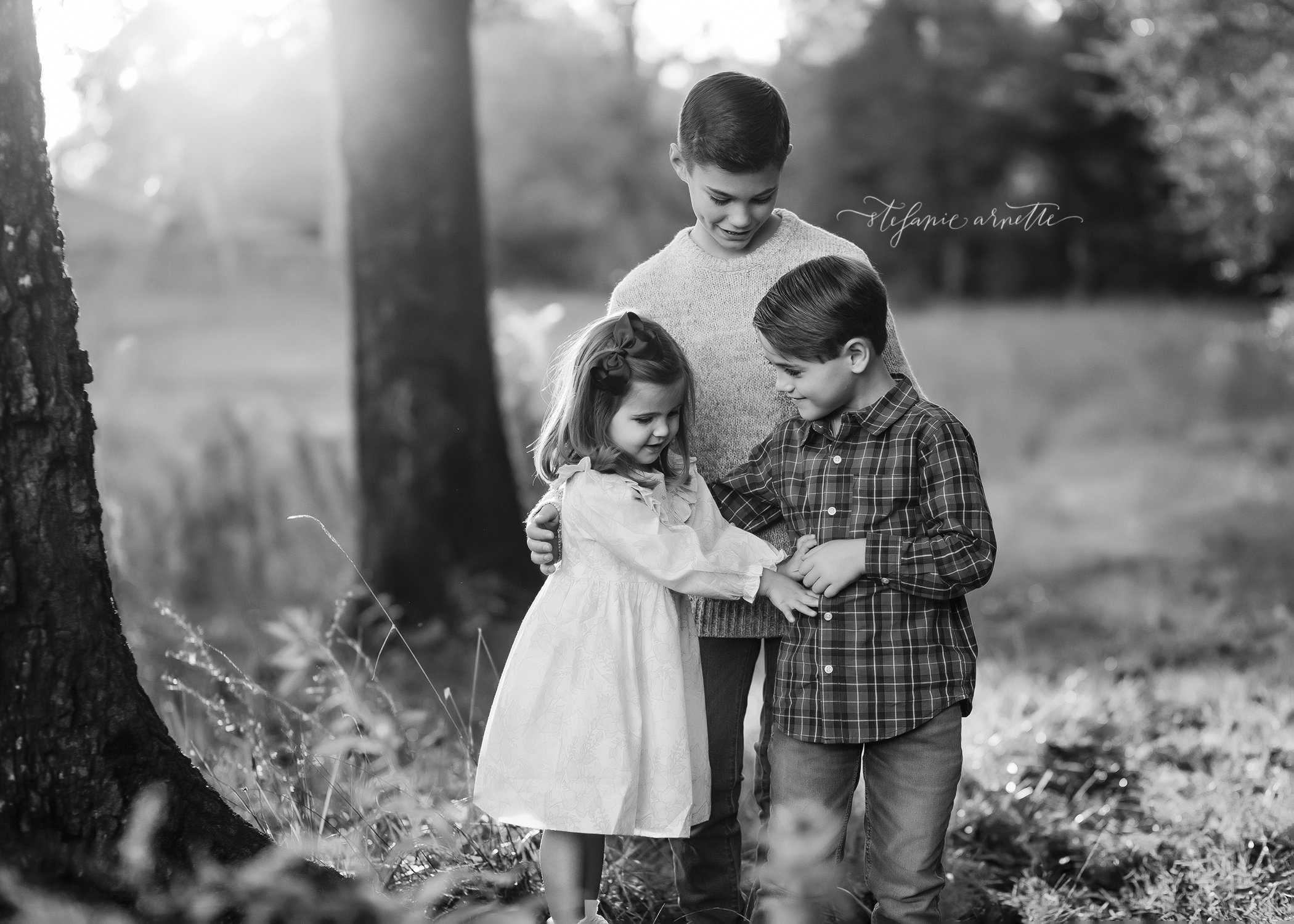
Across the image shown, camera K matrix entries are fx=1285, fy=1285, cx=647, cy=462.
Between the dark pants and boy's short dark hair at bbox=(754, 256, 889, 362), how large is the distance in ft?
2.49

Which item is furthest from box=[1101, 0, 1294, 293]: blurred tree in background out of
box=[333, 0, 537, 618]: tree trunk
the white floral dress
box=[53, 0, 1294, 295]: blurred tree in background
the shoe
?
the shoe

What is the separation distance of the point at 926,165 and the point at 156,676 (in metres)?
22.2

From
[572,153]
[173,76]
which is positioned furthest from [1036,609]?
[572,153]

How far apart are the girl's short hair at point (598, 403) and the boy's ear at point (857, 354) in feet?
1.18

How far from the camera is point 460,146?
608 cm

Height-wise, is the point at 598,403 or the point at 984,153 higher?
the point at 984,153

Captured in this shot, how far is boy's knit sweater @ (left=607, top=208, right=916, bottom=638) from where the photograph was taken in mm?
3031

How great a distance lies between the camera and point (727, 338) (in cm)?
305

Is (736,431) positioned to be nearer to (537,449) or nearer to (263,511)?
(537,449)

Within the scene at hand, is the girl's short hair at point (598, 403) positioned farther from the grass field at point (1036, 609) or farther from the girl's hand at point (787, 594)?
the grass field at point (1036, 609)

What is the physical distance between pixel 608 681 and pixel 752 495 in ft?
1.93

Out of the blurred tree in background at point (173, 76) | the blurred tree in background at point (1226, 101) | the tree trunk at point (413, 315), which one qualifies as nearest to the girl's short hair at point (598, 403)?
the blurred tree in background at point (173, 76)

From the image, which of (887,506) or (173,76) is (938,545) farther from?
(173,76)

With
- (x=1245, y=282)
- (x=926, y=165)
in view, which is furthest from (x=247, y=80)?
(x=1245, y=282)
